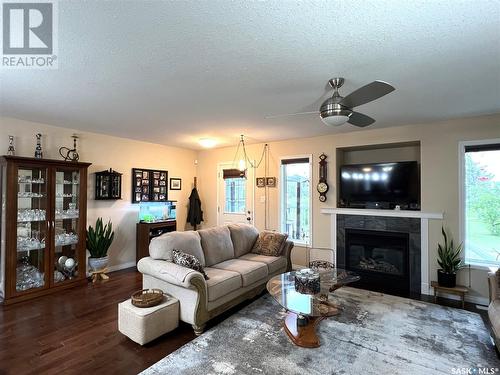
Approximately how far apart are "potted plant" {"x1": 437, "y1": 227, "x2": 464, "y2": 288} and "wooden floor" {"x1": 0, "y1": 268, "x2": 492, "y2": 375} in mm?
290

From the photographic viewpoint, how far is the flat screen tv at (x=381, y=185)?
415cm

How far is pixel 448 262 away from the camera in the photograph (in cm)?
366

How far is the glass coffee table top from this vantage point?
245 cm

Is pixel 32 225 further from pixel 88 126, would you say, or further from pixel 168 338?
pixel 168 338

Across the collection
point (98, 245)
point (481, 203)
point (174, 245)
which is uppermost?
point (481, 203)

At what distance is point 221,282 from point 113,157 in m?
3.44

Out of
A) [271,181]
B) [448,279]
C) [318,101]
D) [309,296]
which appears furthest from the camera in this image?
[271,181]

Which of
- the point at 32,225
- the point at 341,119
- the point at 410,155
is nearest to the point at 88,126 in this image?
the point at 32,225

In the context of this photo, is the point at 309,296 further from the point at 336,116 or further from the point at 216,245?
the point at 336,116

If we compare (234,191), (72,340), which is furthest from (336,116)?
(234,191)

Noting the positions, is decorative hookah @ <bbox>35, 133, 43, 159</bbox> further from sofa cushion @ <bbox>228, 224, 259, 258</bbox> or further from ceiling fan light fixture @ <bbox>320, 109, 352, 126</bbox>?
ceiling fan light fixture @ <bbox>320, 109, 352, 126</bbox>

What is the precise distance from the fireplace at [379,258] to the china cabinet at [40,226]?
4.52 meters

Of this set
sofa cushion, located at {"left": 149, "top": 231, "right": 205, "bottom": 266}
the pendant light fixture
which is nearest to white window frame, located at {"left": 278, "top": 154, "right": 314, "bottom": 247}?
the pendant light fixture

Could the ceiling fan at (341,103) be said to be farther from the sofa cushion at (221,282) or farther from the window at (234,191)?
the window at (234,191)
